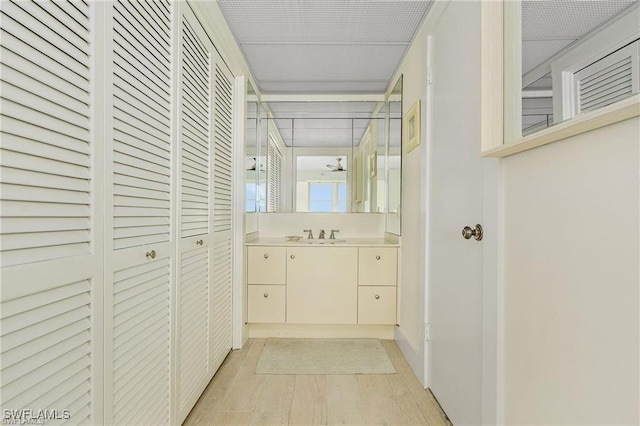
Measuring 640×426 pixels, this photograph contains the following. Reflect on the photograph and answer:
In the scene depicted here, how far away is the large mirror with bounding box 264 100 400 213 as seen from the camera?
122 inches

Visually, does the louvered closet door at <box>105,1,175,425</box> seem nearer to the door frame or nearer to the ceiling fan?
the door frame

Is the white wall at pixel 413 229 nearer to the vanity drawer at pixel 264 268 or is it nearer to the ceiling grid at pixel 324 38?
the ceiling grid at pixel 324 38

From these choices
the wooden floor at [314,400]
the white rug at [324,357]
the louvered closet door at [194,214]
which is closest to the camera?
the louvered closet door at [194,214]

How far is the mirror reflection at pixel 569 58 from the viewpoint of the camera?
696 millimetres

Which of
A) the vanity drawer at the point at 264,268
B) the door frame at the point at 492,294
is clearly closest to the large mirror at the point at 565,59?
the door frame at the point at 492,294

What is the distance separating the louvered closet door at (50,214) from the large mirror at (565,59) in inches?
47.9

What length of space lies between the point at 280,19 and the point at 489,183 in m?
1.56

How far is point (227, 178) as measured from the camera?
2.32 metres

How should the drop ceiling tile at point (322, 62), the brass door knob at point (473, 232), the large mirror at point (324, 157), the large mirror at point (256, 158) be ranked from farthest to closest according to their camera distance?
1. the large mirror at point (324, 157)
2. the large mirror at point (256, 158)
3. the drop ceiling tile at point (322, 62)
4. the brass door knob at point (473, 232)

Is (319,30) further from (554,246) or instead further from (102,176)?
(554,246)

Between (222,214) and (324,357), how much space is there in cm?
120

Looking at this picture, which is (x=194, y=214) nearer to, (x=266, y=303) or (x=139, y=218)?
(x=139, y=218)

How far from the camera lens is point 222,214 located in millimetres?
2209

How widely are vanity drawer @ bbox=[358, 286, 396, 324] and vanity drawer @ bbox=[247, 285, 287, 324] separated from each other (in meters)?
0.61
